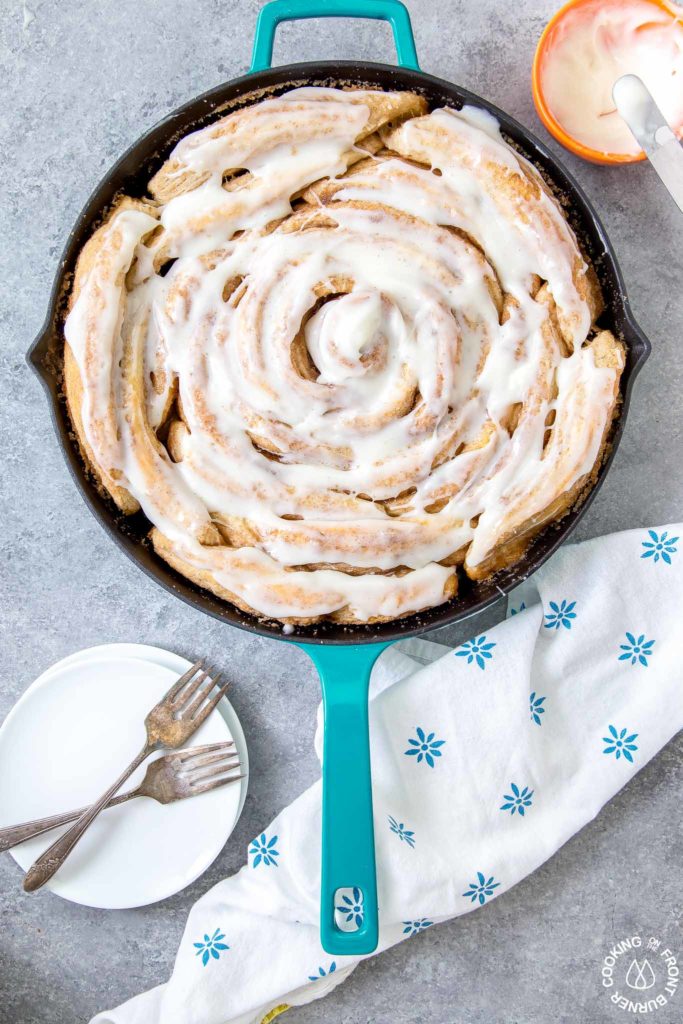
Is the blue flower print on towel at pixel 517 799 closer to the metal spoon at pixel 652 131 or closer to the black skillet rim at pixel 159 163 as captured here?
the black skillet rim at pixel 159 163

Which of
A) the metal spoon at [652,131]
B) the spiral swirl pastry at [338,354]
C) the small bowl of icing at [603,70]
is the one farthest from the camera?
the small bowl of icing at [603,70]

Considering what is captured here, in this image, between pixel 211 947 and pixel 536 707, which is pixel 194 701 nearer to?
pixel 211 947

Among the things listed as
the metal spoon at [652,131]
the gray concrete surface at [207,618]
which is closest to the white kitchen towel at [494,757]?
the gray concrete surface at [207,618]

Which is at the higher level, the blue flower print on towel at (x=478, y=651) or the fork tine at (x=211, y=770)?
the fork tine at (x=211, y=770)

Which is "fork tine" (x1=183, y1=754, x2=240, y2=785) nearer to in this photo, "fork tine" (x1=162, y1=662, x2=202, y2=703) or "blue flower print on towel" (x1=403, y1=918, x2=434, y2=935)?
"fork tine" (x1=162, y1=662, x2=202, y2=703)

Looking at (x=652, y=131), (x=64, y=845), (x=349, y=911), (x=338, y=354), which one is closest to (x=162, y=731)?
(x=64, y=845)
